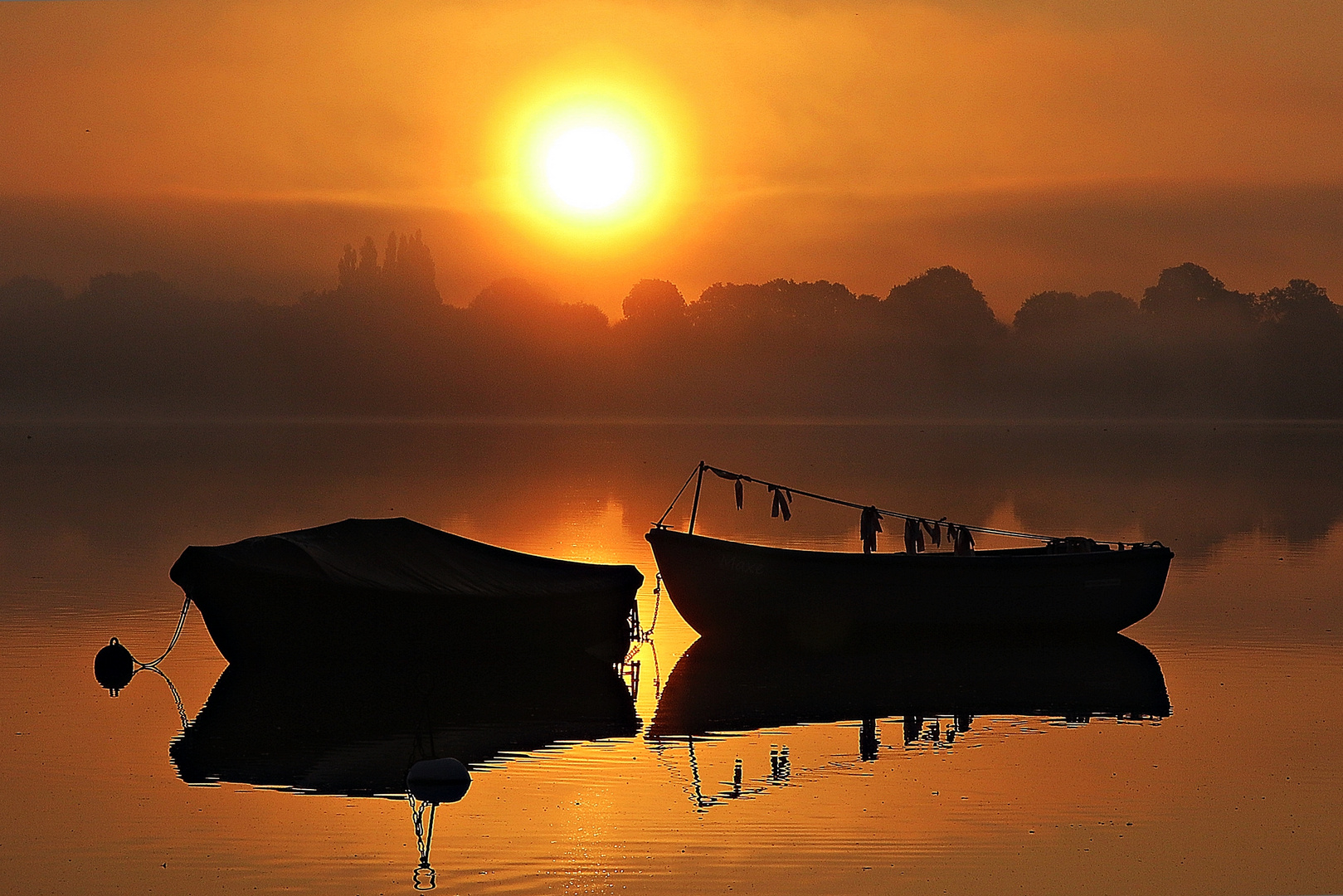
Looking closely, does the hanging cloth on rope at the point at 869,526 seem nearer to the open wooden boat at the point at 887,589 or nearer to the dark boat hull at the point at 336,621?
the open wooden boat at the point at 887,589

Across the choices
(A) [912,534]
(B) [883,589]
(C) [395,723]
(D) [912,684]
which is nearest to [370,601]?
(C) [395,723]

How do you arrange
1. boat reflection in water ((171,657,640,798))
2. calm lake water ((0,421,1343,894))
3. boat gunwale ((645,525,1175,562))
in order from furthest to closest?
boat gunwale ((645,525,1175,562)) < boat reflection in water ((171,657,640,798)) < calm lake water ((0,421,1343,894))

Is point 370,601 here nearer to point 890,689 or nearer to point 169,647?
point 169,647

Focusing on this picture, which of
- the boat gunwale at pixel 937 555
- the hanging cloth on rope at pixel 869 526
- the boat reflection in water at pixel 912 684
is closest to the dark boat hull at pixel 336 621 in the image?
the boat reflection in water at pixel 912 684

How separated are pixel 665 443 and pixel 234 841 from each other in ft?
534

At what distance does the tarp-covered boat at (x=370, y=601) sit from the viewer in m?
25.5

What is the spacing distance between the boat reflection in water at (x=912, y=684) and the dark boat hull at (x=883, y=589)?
1.36ft

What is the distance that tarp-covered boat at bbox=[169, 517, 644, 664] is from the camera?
25484 millimetres

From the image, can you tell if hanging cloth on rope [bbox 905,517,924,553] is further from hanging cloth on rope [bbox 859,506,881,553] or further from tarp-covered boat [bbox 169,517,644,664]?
tarp-covered boat [bbox 169,517,644,664]

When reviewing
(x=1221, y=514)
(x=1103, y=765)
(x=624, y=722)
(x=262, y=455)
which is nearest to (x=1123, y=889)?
(x=1103, y=765)

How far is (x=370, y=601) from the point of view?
2564cm

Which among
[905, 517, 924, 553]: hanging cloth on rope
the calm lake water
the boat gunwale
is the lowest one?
the calm lake water

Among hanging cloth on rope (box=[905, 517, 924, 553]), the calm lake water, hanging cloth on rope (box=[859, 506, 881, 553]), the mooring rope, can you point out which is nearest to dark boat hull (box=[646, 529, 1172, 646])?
the calm lake water

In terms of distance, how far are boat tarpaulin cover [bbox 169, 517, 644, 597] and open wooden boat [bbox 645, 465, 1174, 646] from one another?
1928mm
